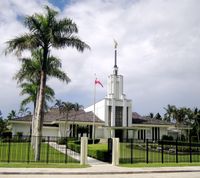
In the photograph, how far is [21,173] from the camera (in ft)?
53.1

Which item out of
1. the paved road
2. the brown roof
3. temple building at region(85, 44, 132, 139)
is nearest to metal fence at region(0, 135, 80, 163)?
the paved road

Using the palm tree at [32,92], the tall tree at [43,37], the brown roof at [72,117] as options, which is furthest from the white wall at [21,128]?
the tall tree at [43,37]

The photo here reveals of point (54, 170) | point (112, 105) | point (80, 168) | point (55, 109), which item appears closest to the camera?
point (54, 170)

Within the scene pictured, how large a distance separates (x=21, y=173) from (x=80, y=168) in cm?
362

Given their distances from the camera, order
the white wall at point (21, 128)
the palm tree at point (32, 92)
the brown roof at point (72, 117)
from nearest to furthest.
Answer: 1. the palm tree at point (32, 92)
2. the brown roof at point (72, 117)
3. the white wall at point (21, 128)

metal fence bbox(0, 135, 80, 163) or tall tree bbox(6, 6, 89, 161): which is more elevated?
tall tree bbox(6, 6, 89, 161)

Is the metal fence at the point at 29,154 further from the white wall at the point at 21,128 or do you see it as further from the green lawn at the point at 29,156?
the white wall at the point at 21,128

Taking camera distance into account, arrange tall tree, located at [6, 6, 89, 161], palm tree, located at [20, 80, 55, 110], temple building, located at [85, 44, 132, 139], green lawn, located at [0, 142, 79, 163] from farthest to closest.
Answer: temple building, located at [85, 44, 132, 139], palm tree, located at [20, 80, 55, 110], tall tree, located at [6, 6, 89, 161], green lawn, located at [0, 142, 79, 163]

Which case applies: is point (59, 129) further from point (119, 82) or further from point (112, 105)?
point (119, 82)

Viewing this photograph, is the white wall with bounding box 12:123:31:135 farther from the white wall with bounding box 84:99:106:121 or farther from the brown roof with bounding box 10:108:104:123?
the white wall with bounding box 84:99:106:121

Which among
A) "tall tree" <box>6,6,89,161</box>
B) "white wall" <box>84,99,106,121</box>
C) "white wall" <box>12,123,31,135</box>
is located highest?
"tall tree" <box>6,6,89,161</box>

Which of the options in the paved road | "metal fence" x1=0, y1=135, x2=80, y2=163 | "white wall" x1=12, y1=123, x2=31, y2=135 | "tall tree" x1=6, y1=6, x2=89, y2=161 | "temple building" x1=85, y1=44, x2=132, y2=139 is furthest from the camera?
"temple building" x1=85, y1=44, x2=132, y2=139

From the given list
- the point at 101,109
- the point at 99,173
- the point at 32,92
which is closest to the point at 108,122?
the point at 101,109

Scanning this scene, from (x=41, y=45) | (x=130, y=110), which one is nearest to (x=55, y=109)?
(x=130, y=110)
